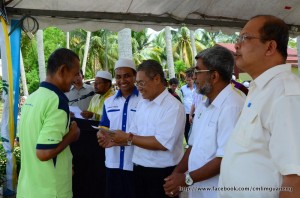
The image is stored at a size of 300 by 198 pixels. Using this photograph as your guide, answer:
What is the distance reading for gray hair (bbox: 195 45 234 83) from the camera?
8.11 ft

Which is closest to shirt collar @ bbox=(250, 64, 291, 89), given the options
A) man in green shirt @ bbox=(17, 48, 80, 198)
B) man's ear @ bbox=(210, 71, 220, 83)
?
man's ear @ bbox=(210, 71, 220, 83)

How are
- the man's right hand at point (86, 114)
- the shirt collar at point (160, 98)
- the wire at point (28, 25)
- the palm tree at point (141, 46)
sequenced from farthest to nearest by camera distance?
1. the palm tree at point (141, 46)
2. the man's right hand at point (86, 114)
3. the wire at point (28, 25)
4. the shirt collar at point (160, 98)

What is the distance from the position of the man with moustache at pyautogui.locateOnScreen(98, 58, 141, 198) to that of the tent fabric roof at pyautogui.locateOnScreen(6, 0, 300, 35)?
0.91 meters

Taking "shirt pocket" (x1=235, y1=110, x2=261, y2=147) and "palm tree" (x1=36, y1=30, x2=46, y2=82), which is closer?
"shirt pocket" (x1=235, y1=110, x2=261, y2=147)

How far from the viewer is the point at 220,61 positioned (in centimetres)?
247

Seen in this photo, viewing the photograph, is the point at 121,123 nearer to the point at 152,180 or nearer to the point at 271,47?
the point at 152,180

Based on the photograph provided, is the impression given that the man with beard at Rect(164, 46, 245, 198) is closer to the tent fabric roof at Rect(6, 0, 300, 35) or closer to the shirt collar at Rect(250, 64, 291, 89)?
the shirt collar at Rect(250, 64, 291, 89)

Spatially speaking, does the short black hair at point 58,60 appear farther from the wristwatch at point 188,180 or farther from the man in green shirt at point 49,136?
the wristwatch at point 188,180

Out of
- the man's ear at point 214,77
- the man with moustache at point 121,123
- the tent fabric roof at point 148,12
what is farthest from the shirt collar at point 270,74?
the tent fabric roof at point 148,12

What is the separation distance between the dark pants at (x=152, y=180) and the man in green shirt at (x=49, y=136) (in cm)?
69

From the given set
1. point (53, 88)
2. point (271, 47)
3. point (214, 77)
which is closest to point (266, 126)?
point (271, 47)

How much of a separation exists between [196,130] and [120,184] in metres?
1.20

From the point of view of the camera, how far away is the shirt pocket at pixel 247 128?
5.14ft

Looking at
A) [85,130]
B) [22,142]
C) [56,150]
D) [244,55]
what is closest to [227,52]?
[244,55]
